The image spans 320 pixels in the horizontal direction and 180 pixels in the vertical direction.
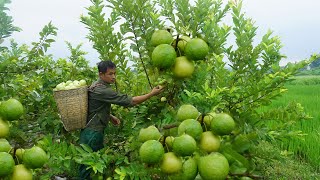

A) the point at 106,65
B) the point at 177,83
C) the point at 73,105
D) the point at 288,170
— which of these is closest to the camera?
the point at 177,83

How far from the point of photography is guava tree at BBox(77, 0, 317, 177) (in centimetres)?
302

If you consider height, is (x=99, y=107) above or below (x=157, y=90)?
below

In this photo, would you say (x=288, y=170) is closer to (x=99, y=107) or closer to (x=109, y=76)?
(x=99, y=107)

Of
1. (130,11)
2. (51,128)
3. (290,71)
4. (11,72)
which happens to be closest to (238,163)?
(290,71)

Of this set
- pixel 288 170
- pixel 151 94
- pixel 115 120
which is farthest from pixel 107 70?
pixel 288 170

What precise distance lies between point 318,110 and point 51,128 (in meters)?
6.89

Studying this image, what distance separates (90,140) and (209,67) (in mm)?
1681

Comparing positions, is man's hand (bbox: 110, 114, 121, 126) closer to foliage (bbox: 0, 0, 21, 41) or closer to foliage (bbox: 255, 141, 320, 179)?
foliage (bbox: 0, 0, 21, 41)

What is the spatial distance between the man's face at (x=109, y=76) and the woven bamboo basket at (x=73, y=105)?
24cm

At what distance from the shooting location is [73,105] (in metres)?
4.08

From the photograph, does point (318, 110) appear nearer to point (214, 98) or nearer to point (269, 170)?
point (269, 170)

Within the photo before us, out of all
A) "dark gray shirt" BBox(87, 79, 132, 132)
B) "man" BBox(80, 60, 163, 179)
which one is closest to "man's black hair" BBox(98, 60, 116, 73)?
"man" BBox(80, 60, 163, 179)

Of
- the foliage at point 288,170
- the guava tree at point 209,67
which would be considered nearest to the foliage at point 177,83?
the guava tree at point 209,67

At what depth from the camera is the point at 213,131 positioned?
8.05 ft
